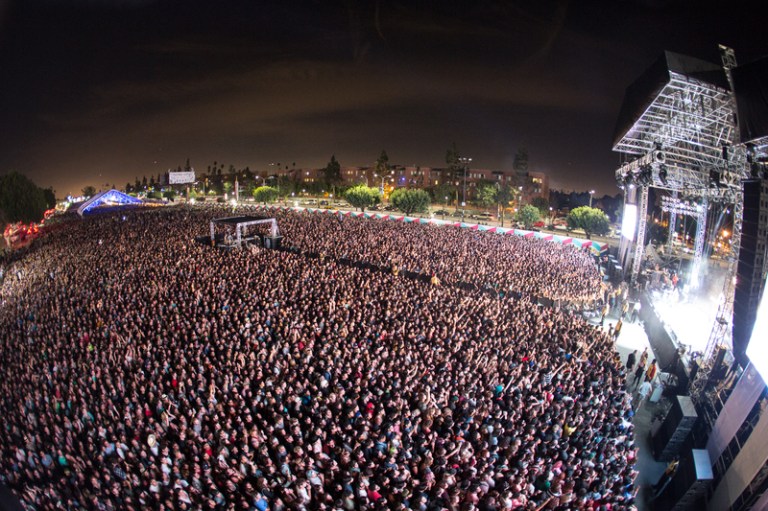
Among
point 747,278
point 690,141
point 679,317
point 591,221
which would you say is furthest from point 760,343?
point 591,221

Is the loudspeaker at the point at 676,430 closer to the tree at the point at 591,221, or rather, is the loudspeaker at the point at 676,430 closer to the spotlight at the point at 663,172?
the spotlight at the point at 663,172

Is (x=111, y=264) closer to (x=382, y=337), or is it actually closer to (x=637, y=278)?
(x=382, y=337)

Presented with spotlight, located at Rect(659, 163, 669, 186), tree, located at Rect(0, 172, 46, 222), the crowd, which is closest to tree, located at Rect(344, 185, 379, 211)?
the crowd

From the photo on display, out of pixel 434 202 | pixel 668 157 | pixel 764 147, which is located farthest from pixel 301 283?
pixel 434 202

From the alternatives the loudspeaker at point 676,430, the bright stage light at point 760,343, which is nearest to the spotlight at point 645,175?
the bright stage light at point 760,343

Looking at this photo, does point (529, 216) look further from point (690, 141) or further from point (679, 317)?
point (679, 317)
